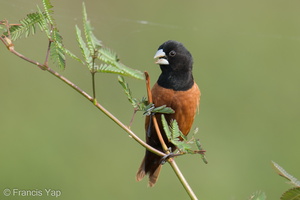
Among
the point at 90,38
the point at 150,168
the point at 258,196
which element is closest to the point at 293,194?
the point at 258,196

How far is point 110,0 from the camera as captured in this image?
815 centimetres

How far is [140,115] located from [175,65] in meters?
3.10

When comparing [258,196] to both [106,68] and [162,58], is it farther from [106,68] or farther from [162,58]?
[162,58]

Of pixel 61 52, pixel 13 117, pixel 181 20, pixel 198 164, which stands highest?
pixel 61 52

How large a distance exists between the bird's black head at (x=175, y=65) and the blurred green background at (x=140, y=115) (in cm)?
208

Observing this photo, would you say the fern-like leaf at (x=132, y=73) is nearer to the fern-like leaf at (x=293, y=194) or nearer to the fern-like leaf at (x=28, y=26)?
the fern-like leaf at (x=28, y=26)

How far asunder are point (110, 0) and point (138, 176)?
513 centimetres

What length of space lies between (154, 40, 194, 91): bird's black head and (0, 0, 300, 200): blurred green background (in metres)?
2.08

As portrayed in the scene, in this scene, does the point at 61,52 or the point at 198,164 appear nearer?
the point at 61,52

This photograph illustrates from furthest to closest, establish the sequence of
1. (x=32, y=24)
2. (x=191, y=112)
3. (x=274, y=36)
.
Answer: (x=274, y=36)
(x=191, y=112)
(x=32, y=24)

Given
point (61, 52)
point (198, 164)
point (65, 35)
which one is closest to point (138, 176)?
point (61, 52)

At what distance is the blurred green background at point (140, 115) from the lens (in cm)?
561

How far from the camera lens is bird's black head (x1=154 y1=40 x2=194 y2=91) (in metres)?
3.04

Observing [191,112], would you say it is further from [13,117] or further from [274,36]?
[274,36]
